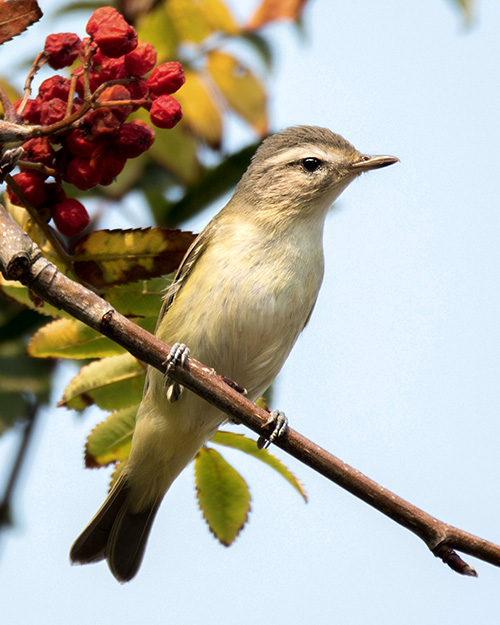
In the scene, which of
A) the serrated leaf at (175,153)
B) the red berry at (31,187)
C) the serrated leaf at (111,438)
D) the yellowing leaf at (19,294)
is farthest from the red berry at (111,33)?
the serrated leaf at (111,438)

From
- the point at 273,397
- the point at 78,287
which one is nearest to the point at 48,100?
the point at 78,287

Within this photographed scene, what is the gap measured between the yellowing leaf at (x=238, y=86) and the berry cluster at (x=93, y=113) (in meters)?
1.38

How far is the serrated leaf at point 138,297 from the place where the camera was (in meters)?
3.30

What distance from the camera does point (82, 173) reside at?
9.84 ft

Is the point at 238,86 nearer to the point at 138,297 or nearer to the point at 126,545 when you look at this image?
the point at 138,297

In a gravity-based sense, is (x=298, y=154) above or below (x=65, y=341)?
above

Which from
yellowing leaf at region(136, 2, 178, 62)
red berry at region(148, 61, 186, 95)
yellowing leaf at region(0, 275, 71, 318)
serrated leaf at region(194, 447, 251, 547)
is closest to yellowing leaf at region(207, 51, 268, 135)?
yellowing leaf at region(136, 2, 178, 62)

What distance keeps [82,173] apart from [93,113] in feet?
0.72

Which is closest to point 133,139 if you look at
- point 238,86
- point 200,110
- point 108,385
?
point 108,385

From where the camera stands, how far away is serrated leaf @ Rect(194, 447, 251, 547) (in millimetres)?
3369

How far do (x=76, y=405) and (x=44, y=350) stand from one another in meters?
0.26

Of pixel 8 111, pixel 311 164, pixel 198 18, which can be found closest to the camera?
pixel 8 111

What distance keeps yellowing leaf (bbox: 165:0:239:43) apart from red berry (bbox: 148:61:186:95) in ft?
3.99

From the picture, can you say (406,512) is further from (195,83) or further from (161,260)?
(195,83)
